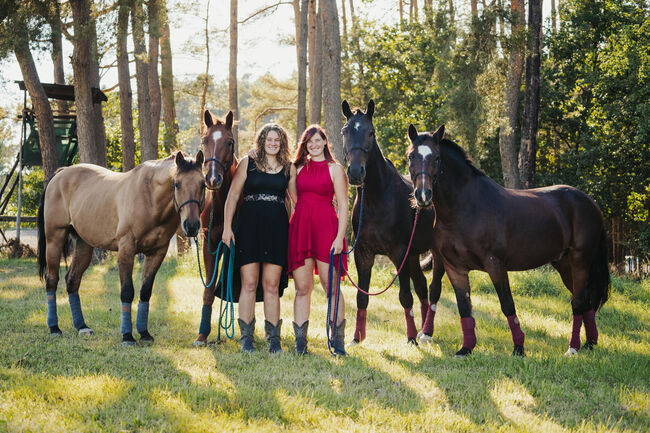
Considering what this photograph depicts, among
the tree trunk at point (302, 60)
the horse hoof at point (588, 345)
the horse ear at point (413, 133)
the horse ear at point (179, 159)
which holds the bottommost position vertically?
the horse hoof at point (588, 345)

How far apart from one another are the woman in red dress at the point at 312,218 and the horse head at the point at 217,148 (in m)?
0.69

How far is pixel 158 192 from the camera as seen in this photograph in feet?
20.1

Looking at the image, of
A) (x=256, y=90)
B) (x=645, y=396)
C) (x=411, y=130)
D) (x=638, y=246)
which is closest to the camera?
(x=645, y=396)

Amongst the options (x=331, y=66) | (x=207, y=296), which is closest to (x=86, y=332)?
(x=207, y=296)

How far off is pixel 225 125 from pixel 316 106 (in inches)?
418

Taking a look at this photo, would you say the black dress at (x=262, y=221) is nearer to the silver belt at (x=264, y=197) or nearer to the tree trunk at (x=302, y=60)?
the silver belt at (x=264, y=197)

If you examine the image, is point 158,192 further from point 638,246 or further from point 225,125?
point 638,246

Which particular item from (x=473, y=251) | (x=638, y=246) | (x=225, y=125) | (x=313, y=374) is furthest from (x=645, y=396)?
(x=638, y=246)

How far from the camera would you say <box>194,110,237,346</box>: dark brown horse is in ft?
17.9

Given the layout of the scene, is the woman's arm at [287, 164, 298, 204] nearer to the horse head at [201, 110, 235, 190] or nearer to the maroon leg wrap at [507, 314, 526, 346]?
the horse head at [201, 110, 235, 190]

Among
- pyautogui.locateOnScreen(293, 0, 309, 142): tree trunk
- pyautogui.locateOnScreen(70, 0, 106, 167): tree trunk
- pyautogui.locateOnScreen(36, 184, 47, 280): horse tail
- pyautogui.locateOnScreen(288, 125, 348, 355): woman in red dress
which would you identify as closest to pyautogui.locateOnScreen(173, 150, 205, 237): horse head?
pyautogui.locateOnScreen(288, 125, 348, 355): woman in red dress

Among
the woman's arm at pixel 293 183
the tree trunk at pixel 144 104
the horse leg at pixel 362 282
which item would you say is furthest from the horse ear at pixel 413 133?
the tree trunk at pixel 144 104

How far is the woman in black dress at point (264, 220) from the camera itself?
5.56 metres

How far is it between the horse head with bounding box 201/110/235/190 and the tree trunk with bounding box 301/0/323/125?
8.91m
